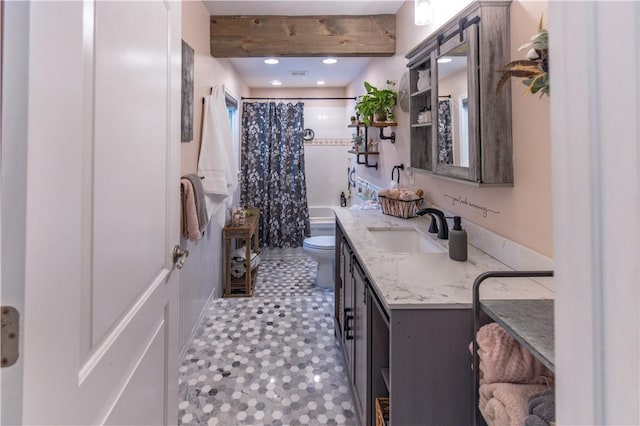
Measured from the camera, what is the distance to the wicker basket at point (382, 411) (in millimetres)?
1268

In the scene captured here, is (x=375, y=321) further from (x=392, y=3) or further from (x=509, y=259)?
(x=392, y=3)

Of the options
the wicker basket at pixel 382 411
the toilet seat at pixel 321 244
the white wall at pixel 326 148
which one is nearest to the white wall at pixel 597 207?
the wicker basket at pixel 382 411

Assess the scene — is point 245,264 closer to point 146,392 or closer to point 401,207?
point 401,207

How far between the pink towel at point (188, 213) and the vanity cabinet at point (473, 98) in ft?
4.71

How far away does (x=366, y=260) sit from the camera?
57.7 inches

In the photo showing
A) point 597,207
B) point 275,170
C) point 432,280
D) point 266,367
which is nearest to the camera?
point 597,207

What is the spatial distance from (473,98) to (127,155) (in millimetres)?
1267

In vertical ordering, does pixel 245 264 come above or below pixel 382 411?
above

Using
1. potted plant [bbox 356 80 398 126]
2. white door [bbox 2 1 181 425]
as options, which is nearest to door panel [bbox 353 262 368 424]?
white door [bbox 2 1 181 425]

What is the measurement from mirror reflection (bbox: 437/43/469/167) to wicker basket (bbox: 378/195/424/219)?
1.84ft

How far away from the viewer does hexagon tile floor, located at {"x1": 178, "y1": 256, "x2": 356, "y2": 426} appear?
1774 millimetres

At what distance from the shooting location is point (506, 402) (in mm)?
817

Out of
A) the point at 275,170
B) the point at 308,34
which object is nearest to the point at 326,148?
the point at 275,170

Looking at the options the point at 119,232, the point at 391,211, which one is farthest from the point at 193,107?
the point at 119,232
